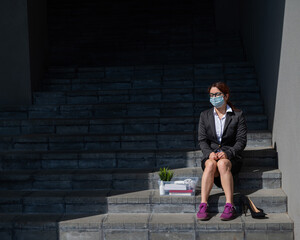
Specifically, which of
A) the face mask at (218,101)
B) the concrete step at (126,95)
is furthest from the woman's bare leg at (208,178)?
the concrete step at (126,95)

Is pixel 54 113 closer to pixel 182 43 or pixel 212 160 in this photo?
pixel 212 160

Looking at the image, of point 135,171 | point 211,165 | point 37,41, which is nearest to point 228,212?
point 211,165

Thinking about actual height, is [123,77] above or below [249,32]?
below

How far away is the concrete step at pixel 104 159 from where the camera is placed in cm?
554

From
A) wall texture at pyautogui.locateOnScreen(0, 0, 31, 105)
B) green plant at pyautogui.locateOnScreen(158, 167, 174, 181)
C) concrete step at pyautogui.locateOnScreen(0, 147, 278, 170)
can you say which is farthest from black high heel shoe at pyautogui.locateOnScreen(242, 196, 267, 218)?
wall texture at pyautogui.locateOnScreen(0, 0, 31, 105)

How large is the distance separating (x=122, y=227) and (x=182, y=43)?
5503 millimetres

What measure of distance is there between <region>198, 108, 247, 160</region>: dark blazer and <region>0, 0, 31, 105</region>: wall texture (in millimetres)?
3168

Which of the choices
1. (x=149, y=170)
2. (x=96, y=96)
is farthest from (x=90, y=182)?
(x=96, y=96)

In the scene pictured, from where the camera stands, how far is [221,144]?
5000 millimetres

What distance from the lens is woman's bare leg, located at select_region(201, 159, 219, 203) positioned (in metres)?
4.64

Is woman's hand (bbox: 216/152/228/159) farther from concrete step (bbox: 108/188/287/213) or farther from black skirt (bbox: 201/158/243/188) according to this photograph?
concrete step (bbox: 108/188/287/213)

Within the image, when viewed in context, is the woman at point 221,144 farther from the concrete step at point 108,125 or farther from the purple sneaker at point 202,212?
the concrete step at point 108,125

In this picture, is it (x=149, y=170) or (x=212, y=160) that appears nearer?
(x=212, y=160)

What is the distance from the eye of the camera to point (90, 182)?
17.5 feet
